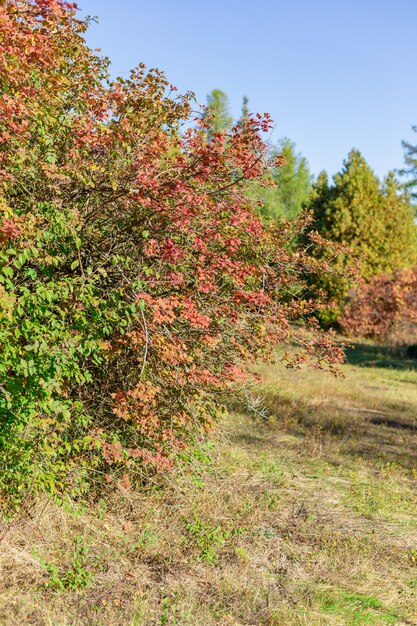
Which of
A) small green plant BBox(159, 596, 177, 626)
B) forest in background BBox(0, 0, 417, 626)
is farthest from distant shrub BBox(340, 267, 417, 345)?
small green plant BBox(159, 596, 177, 626)

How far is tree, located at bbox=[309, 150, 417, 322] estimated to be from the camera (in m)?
24.9

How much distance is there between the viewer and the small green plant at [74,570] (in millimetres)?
4754

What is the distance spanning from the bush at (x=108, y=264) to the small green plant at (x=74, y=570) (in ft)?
1.75

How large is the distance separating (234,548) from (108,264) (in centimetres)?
268

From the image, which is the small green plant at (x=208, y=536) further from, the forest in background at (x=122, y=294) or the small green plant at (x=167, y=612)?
the small green plant at (x=167, y=612)

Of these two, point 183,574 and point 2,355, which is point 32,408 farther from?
point 183,574

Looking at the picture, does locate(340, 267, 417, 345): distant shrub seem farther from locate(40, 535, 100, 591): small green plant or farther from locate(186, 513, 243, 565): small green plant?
locate(40, 535, 100, 591): small green plant

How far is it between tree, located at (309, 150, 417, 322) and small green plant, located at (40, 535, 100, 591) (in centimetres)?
2000

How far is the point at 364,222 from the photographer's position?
2508cm

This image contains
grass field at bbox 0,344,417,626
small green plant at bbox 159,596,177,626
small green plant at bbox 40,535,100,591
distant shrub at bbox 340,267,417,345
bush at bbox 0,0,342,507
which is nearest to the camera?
small green plant at bbox 159,596,177,626

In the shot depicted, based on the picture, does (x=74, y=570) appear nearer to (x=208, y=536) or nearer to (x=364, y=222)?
(x=208, y=536)

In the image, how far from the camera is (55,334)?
16.0 ft

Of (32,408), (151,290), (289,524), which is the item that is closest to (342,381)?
(289,524)

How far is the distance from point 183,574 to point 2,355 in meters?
2.19
